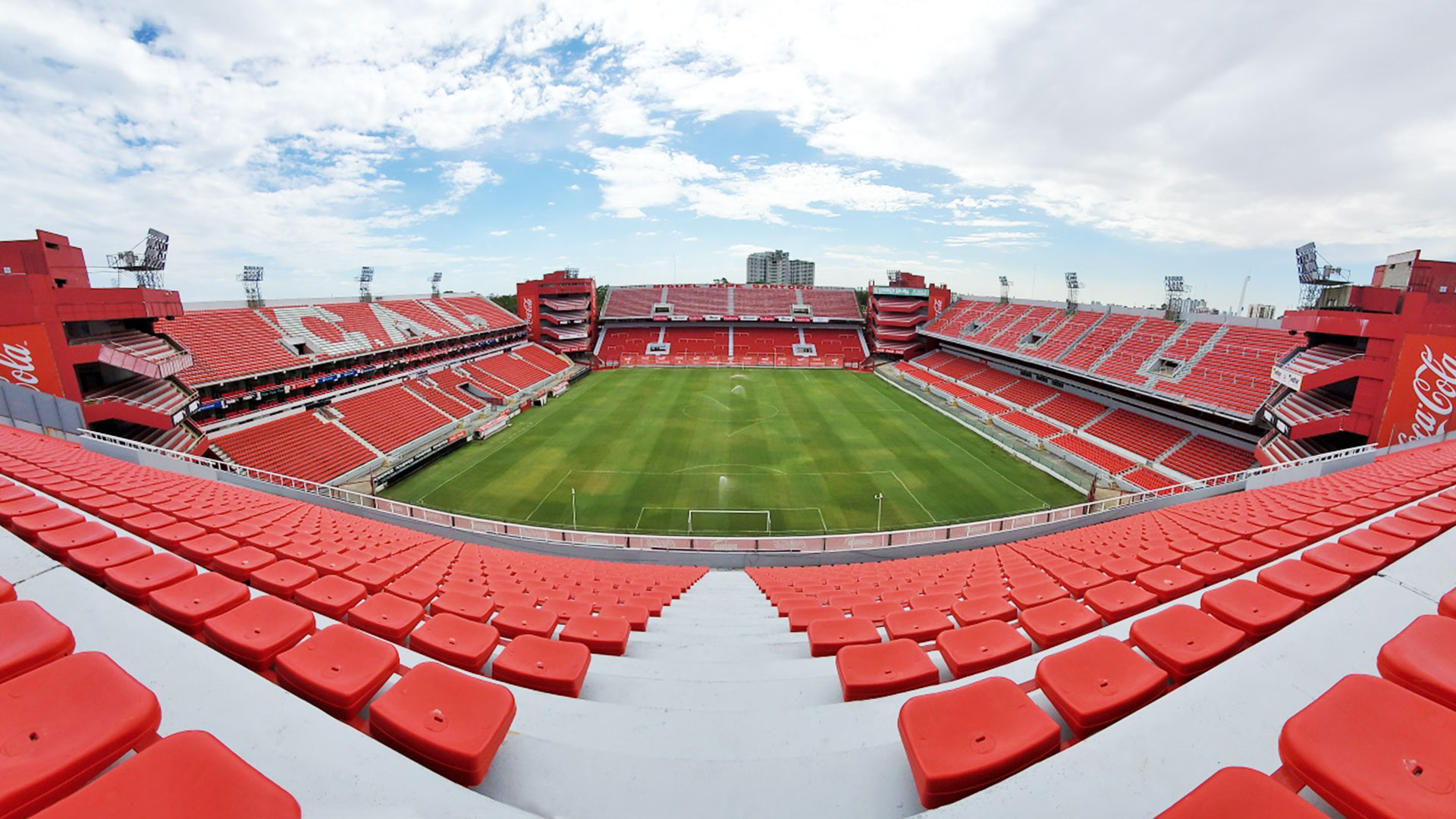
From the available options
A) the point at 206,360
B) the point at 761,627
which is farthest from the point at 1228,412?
the point at 206,360

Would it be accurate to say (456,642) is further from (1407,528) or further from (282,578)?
(1407,528)

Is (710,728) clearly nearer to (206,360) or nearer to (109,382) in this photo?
(109,382)

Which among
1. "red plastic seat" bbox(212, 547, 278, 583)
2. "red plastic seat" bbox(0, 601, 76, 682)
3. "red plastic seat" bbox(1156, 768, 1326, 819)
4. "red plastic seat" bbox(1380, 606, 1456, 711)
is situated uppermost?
"red plastic seat" bbox(1156, 768, 1326, 819)

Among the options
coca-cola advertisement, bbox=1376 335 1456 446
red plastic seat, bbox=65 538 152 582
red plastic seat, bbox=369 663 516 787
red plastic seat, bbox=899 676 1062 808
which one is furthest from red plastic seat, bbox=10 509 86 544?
coca-cola advertisement, bbox=1376 335 1456 446

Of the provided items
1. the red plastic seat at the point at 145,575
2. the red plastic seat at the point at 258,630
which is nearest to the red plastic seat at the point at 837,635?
the red plastic seat at the point at 258,630

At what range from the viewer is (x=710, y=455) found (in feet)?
90.0

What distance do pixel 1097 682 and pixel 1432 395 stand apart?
847 inches

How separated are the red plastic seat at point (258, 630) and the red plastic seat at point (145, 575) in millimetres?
770

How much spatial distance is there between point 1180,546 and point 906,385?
39.0m

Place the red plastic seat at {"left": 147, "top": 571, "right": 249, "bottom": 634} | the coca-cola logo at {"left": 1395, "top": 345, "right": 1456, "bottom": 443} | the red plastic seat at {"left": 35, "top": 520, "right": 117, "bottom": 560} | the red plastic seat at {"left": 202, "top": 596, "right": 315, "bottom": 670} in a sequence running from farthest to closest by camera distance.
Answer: the coca-cola logo at {"left": 1395, "top": 345, "right": 1456, "bottom": 443} → the red plastic seat at {"left": 35, "top": 520, "right": 117, "bottom": 560} → the red plastic seat at {"left": 147, "top": 571, "right": 249, "bottom": 634} → the red plastic seat at {"left": 202, "top": 596, "right": 315, "bottom": 670}

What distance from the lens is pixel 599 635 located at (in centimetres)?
509

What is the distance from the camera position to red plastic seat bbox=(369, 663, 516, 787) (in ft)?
7.17

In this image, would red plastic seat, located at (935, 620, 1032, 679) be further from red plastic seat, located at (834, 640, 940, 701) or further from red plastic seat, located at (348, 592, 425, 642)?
red plastic seat, located at (348, 592, 425, 642)

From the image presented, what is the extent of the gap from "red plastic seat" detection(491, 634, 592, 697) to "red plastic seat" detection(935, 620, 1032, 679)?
2.52 metres
